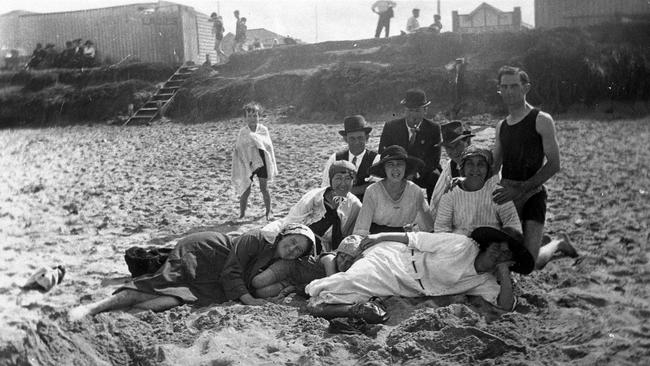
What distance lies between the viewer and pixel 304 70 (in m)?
16.4

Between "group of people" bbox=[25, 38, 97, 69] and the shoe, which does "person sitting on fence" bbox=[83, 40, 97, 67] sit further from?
the shoe

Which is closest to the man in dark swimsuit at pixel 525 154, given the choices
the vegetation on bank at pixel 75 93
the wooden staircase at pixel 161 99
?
the wooden staircase at pixel 161 99

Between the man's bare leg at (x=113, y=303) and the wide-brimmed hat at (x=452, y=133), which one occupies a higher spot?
the wide-brimmed hat at (x=452, y=133)

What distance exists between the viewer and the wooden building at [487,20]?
50.0 feet

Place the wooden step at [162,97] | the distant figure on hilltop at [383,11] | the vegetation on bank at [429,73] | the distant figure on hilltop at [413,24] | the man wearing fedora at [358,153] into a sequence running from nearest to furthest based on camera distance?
1. the man wearing fedora at [358,153]
2. the vegetation on bank at [429,73]
3. the distant figure on hilltop at [383,11]
4. the distant figure on hilltop at [413,24]
5. the wooden step at [162,97]

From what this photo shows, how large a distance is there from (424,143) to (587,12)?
6580 millimetres

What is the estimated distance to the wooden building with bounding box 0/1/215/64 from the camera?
18531 millimetres

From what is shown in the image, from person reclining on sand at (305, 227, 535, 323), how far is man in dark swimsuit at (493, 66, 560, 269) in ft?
0.89

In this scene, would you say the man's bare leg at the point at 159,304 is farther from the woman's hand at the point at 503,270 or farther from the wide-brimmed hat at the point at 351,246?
the woman's hand at the point at 503,270

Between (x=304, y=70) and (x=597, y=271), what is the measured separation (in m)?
12.9

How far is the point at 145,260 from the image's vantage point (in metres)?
4.43

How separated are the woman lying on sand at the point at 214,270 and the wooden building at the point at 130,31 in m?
15.5

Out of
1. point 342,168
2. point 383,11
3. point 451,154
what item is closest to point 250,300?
point 342,168

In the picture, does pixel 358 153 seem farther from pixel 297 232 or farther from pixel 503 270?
pixel 503 270
